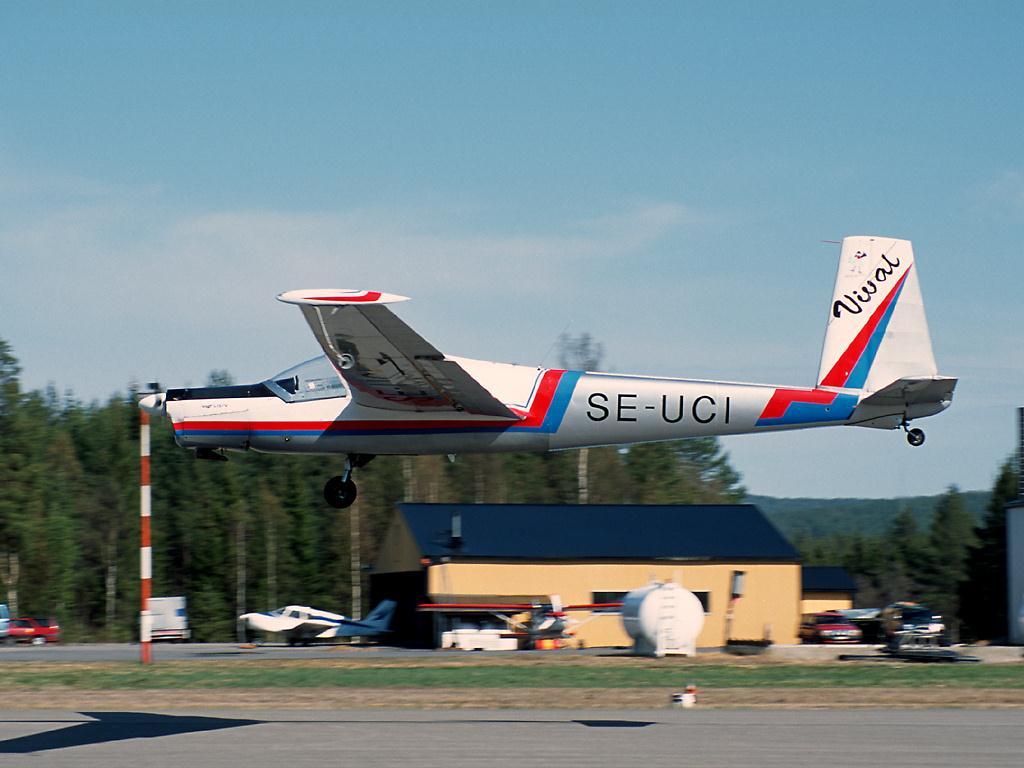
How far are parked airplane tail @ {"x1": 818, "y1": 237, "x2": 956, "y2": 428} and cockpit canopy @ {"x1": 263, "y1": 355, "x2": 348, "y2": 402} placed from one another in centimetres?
790

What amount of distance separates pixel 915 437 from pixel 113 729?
13.0 meters

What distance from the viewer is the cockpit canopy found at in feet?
66.6

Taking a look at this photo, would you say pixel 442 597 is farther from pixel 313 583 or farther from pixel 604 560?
pixel 313 583

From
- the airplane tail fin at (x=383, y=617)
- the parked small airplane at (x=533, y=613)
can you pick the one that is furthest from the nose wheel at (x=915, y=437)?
the airplane tail fin at (x=383, y=617)

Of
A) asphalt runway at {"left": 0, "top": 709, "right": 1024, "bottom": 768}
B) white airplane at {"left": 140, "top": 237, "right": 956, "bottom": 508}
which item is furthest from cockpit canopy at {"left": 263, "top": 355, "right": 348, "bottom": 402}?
asphalt runway at {"left": 0, "top": 709, "right": 1024, "bottom": 768}

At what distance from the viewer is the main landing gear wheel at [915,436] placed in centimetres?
2003

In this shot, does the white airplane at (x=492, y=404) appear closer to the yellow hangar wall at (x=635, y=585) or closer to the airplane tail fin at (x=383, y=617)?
the yellow hangar wall at (x=635, y=585)

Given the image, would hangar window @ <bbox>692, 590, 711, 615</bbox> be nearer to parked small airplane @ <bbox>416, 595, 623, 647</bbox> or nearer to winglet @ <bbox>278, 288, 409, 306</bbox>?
parked small airplane @ <bbox>416, 595, 623, 647</bbox>

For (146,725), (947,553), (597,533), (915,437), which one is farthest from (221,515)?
(947,553)

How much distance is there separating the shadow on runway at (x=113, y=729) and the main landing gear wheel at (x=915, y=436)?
36.1ft

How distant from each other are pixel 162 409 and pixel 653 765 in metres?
9.69

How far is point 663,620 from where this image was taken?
116ft

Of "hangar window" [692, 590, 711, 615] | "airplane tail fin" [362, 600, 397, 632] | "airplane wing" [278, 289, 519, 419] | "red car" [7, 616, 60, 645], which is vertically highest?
"airplane wing" [278, 289, 519, 419]

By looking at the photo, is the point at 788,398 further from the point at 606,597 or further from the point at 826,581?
the point at 826,581
